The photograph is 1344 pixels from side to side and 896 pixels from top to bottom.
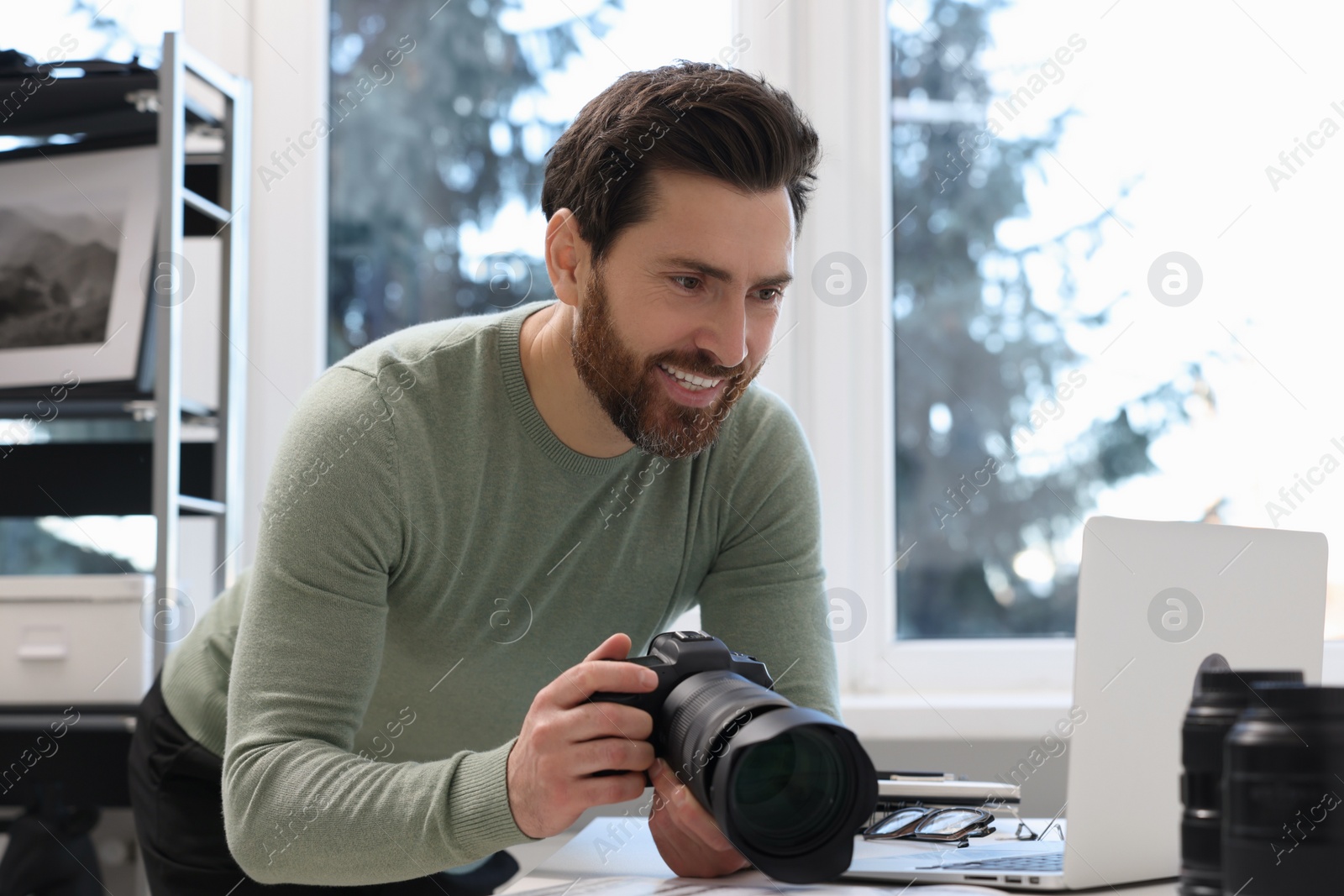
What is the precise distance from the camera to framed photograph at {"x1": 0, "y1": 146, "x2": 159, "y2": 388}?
64.2 inches

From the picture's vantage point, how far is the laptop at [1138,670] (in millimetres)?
761

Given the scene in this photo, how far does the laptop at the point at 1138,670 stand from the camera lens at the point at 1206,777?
0.56ft

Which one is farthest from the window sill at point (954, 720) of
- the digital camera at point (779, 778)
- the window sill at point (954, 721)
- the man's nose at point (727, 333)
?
the digital camera at point (779, 778)

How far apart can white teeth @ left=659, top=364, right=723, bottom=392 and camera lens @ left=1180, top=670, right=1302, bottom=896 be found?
1.92 ft

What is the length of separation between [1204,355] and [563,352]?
1261 mm

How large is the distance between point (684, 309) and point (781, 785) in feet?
1.67

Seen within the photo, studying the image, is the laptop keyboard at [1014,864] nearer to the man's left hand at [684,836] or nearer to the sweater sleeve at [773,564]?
the man's left hand at [684,836]

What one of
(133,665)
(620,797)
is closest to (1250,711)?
(620,797)

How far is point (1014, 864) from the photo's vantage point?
0.82m

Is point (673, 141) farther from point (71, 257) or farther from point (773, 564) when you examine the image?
point (71, 257)

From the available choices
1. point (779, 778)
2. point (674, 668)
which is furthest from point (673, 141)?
point (779, 778)

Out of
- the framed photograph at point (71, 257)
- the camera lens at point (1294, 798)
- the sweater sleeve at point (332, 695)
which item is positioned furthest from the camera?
the framed photograph at point (71, 257)

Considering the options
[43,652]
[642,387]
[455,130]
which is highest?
[455,130]

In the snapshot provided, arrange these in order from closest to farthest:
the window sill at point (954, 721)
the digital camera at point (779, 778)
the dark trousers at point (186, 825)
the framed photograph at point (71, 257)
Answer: the digital camera at point (779, 778)
the dark trousers at point (186, 825)
the framed photograph at point (71, 257)
the window sill at point (954, 721)
